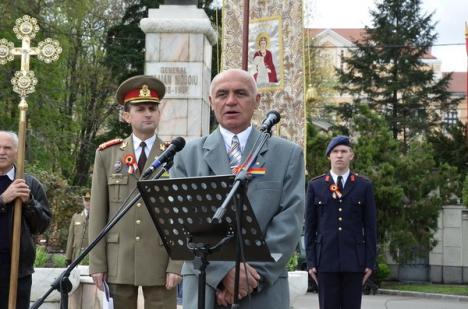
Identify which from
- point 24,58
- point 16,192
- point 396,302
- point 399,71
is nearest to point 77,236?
point 396,302

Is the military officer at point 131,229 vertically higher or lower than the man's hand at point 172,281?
higher

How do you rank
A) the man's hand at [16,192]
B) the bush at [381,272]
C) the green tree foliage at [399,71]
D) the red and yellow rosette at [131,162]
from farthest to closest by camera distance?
the green tree foliage at [399,71], the bush at [381,272], the man's hand at [16,192], the red and yellow rosette at [131,162]

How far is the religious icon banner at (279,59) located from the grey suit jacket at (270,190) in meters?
13.1

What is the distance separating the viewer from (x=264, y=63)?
18.3 m

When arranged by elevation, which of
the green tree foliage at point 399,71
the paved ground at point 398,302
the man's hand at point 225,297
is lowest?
the paved ground at point 398,302

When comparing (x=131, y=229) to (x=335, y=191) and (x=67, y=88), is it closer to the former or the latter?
(x=335, y=191)

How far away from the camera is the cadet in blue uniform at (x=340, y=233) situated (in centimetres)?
844

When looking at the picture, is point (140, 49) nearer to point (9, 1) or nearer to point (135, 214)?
point (9, 1)

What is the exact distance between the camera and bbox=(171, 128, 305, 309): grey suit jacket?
459 centimetres

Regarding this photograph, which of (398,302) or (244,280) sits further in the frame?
(398,302)

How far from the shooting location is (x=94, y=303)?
9.49 metres

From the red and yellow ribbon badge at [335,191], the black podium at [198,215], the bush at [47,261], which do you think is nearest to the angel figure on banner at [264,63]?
the bush at [47,261]

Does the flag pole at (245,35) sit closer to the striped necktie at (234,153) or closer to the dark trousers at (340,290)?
the dark trousers at (340,290)

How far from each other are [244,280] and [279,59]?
14.0 metres
